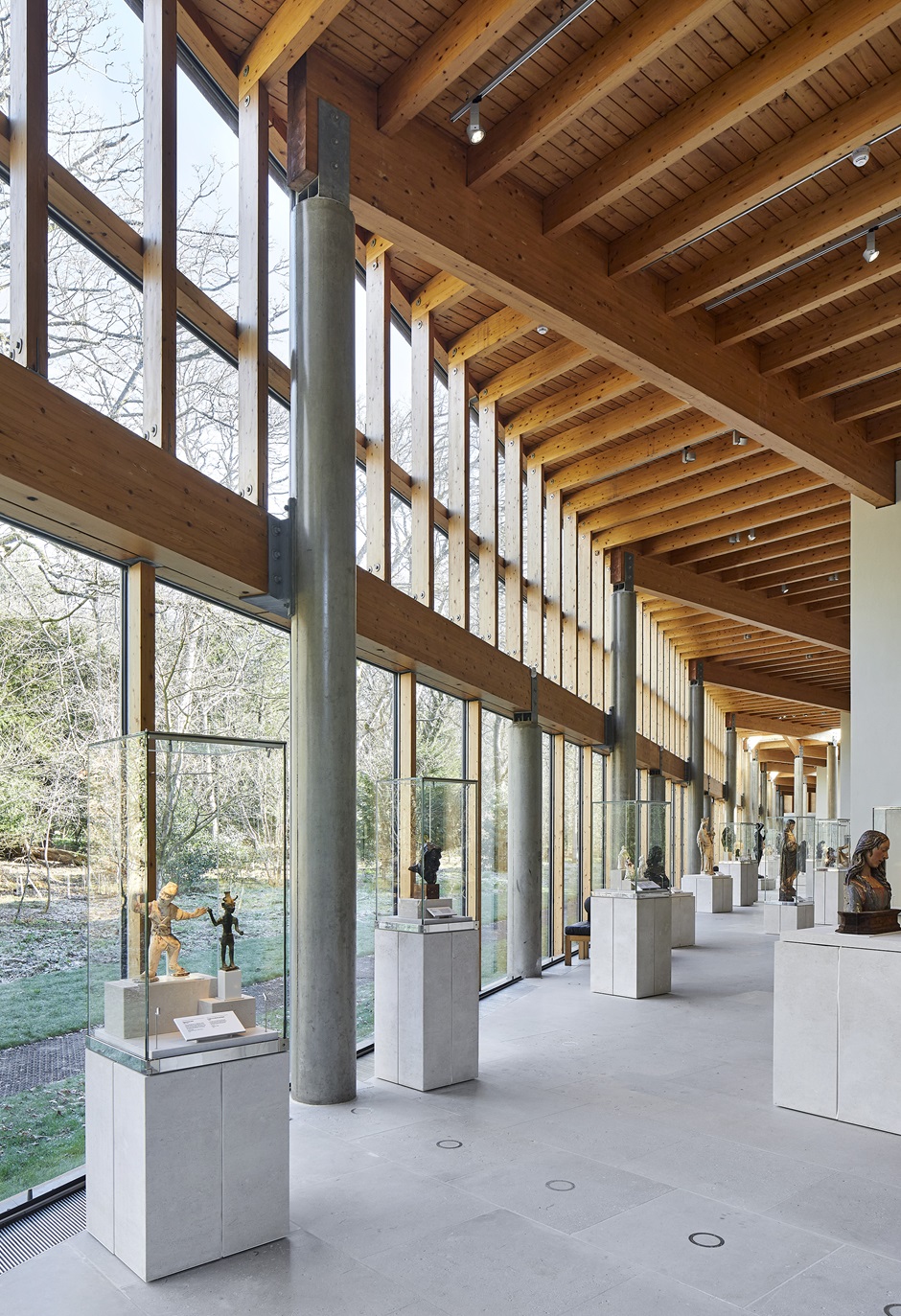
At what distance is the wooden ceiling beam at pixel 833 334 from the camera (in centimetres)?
1009

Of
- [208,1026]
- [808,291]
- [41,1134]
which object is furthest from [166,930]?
[808,291]

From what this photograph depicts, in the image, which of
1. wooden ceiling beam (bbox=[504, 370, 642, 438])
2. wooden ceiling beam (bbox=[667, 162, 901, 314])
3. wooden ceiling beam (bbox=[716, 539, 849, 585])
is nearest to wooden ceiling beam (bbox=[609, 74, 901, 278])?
wooden ceiling beam (bbox=[667, 162, 901, 314])

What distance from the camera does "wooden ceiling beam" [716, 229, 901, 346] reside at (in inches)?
360

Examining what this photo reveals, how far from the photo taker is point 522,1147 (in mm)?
5930

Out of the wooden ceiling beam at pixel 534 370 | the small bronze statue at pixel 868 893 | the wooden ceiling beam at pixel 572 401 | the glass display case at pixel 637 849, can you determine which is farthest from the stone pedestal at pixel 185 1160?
the wooden ceiling beam at pixel 572 401

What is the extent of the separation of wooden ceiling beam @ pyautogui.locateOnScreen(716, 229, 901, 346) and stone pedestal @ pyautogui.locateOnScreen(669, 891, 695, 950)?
844 centimetres

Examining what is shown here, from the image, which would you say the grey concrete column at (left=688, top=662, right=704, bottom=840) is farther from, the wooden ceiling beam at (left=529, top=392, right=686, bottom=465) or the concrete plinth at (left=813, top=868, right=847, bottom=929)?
the wooden ceiling beam at (left=529, top=392, right=686, bottom=465)

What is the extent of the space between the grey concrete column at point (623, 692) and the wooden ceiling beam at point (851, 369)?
607 cm

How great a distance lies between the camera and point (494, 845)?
12406 millimetres

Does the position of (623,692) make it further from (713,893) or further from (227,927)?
(227,927)

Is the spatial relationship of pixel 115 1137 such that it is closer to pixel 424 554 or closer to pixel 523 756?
pixel 424 554

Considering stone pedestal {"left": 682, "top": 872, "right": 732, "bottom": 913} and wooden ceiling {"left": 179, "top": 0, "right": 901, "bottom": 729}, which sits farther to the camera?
stone pedestal {"left": 682, "top": 872, "right": 732, "bottom": 913}

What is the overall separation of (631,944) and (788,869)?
17.7ft

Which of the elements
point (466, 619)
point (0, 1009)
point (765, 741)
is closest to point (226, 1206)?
point (0, 1009)
